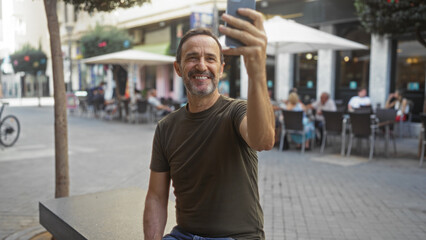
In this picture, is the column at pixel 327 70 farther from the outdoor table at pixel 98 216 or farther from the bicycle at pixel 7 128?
the outdoor table at pixel 98 216

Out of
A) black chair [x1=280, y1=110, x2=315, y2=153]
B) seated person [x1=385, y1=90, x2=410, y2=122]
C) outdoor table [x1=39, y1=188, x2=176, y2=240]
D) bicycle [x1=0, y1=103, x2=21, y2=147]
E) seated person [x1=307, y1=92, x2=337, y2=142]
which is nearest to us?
outdoor table [x1=39, y1=188, x2=176, y2=240]

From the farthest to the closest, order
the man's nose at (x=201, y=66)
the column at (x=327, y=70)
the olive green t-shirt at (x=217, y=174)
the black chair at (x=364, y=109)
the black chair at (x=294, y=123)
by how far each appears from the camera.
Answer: the column at (x=327, y=70)
the black chair at (x=364, y=109)
the black chair at (x=294, y=123)
the olive green t-shirt at (x=217, y=174)
the man's nose at (x=201, y=66)

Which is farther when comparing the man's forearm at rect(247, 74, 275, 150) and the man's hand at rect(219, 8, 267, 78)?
the man's forearm at rect(247, 74, 275, 150)

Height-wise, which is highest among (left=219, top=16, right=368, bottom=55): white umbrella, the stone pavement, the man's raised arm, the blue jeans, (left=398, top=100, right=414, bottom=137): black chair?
(left=219, top=16, right=368, bottom=55): white umbrella

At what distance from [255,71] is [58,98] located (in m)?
3.19

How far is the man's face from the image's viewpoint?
6.19 ft

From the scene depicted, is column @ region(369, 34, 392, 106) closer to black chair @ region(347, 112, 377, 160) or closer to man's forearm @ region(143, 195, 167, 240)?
black chair @ region(347, 112, 377, 160)

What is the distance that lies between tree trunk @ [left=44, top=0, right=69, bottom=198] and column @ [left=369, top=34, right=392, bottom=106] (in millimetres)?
11812

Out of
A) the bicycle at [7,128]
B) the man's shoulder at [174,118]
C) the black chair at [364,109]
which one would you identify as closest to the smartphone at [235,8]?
the man's shoulder at [174,118]

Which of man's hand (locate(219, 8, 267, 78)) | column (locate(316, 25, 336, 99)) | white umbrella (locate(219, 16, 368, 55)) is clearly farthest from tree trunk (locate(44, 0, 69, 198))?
column (locate(316, 25, 336, 99))

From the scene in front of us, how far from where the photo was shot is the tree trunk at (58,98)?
13.4ft

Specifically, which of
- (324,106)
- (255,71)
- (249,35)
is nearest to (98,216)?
(255,71)

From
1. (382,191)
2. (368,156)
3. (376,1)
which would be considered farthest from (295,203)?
(376,1)

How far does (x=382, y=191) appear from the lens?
5984 millimetres
